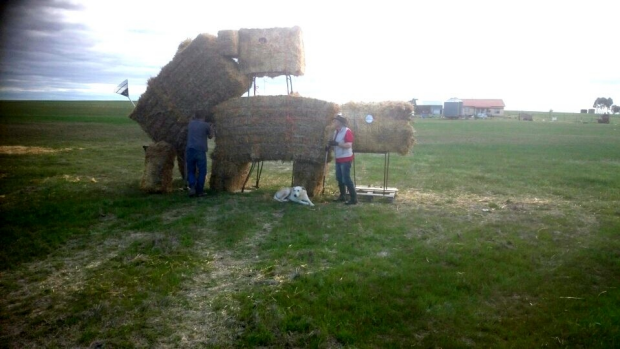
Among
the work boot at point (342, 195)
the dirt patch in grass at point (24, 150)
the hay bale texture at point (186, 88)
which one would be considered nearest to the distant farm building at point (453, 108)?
the dirt patch in grass at point (24, 150)

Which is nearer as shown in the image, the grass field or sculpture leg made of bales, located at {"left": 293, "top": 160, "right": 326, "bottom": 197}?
the grass field

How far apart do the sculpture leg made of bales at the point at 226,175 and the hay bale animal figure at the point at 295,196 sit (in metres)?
2.01

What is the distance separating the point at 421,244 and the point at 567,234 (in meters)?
2.98

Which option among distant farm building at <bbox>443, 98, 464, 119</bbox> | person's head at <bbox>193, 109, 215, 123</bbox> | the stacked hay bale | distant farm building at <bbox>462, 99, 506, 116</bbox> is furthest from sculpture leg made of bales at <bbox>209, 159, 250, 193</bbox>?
distant farm building at <bbox>462, 99, 506, 116</bbox>

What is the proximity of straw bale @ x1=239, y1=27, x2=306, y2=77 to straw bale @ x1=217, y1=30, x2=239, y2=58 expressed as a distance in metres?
→ 0.14

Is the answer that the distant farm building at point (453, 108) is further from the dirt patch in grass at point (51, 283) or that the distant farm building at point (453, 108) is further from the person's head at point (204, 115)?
the dirt patch in grass at point (51, 283)

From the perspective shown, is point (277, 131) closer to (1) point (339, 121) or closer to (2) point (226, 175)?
(1) point (339, 121)

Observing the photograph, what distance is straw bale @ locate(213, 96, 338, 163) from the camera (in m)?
12.4

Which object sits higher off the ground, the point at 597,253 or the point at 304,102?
the point at 304,102

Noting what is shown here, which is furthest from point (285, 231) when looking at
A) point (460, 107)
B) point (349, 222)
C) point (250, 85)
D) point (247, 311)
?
point (460, 107)

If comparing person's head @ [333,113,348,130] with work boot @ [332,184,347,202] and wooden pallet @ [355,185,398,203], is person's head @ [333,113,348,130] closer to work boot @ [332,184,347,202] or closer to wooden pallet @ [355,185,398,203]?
work boot @ [332,184,347,202]

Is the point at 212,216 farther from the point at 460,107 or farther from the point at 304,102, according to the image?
the point at 460,107

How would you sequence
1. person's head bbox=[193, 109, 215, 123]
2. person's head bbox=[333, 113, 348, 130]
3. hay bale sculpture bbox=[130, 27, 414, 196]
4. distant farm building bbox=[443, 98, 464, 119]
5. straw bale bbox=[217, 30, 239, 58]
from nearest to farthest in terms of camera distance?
person's head bbox=[333, 113, 348, 130] → hay bale sculpture bbox=[130, 27, 414, 196] → person's head bbox=[193, 109, 215, 123] → straw bale bbox=[217, 30, 239, 58] → distant farm building bbox=[443, 98, 464, 119]

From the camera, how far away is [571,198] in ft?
39.8
